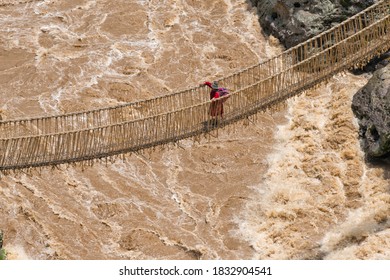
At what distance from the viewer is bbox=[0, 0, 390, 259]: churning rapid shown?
1016 cm

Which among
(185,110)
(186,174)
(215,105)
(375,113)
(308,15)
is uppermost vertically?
(308,15)

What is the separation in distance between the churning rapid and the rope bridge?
0.86ft

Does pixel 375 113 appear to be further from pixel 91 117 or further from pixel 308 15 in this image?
pixel 91 117

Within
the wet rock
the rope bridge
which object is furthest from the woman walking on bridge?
the wet rock

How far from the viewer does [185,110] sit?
11836 millimetres

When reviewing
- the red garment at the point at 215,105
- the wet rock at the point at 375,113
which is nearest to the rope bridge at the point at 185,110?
the red garment at the point at 215,105

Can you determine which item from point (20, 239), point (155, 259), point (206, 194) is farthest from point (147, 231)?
point (20, 239)

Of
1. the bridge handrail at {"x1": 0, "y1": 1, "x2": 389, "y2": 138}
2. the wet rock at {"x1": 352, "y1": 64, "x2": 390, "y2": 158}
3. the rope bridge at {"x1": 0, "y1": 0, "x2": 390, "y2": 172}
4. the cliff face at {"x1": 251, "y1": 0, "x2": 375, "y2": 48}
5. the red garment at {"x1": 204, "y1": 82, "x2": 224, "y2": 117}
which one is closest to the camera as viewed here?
the wet rock at {"x1": 352, "y1": 64, "x2": 390, "y2": 158}

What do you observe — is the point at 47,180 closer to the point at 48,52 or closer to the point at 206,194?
the point at 206,194

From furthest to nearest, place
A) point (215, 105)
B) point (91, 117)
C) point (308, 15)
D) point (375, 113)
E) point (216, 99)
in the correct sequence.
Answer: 1. point (308, 15)
2. point (91, 117)
3. point (215, 105)
4. point (216, 99)
5. point (375, 113)

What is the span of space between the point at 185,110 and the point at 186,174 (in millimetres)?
1265

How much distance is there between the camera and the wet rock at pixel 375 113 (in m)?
11.3

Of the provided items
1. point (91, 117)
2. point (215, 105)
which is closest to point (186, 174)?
point (215, 105)

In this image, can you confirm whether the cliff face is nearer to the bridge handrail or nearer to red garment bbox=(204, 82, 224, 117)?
the bridge handrail
